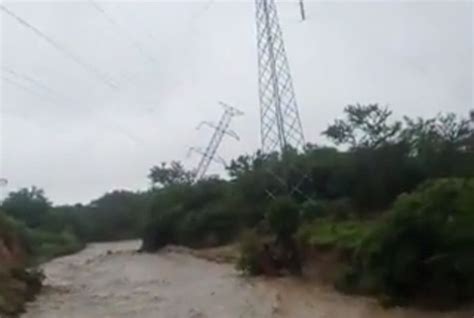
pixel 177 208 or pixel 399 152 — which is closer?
pixel 399 152

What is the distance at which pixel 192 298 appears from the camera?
1177 inches

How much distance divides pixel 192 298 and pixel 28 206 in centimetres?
6015

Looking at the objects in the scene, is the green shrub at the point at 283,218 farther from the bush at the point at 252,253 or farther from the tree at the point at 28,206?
the tree at the point at 28,206

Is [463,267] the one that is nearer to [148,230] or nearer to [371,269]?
[371,269]

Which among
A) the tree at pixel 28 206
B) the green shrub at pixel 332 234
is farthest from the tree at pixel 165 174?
the green shrub at pixel 332 234

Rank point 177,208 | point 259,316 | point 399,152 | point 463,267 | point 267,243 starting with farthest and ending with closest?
point 177,208 → point 399,152 → point 267,243 → point 259,316 → point 463,267

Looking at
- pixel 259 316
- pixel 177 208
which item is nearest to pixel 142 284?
pixel 259 316

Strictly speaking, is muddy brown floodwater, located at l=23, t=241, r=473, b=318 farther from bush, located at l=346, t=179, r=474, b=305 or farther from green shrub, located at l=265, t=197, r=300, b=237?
green shrub, located at l=265, t=197, r=300, b=237

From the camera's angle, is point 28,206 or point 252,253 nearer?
point 252,253

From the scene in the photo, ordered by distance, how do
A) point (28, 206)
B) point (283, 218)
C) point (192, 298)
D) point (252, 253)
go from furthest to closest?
point (28, 206), point (252, 253), point (283, 218), point (192, 298)

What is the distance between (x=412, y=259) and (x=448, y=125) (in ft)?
82.7

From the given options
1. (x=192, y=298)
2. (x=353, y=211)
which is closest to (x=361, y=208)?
(x=353, y=211)

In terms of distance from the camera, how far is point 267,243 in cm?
3588

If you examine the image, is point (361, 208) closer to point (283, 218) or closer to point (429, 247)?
point (283, 218)
